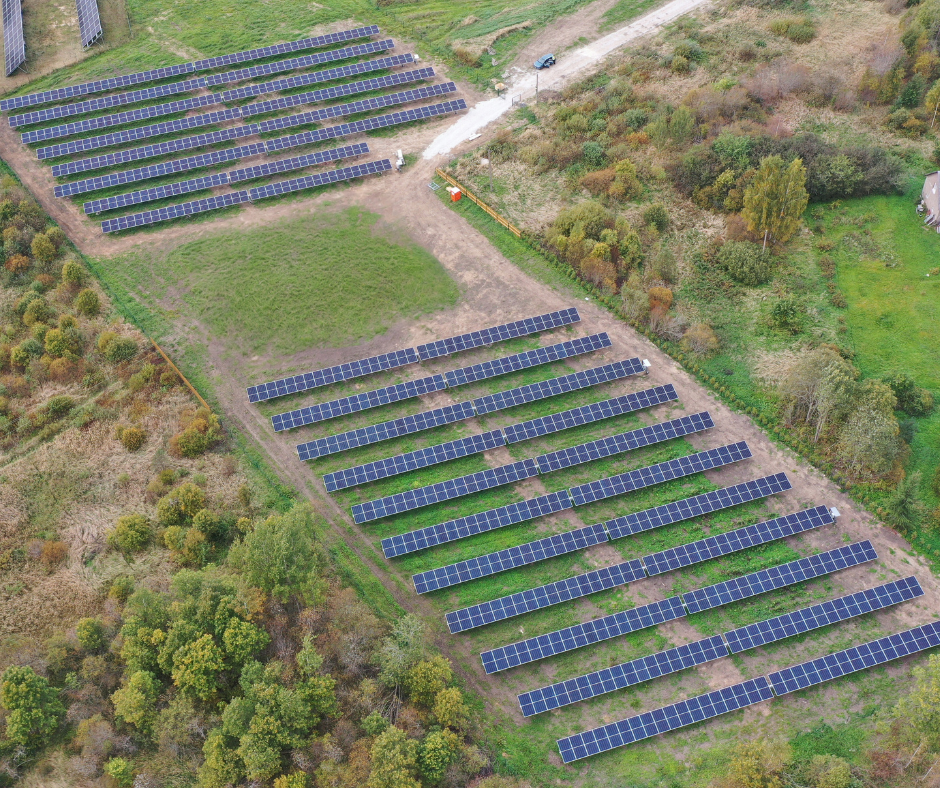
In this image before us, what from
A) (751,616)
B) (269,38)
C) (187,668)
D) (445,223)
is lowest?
(751,616)

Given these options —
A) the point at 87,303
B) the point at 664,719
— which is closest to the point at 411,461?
the point at 664,719

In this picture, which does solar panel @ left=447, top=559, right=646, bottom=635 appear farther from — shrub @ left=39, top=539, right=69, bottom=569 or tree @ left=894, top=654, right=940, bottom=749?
shrub @ left=39, top=539, right=69, bottom=569

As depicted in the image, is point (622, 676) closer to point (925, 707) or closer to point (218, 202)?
point (925, 707)

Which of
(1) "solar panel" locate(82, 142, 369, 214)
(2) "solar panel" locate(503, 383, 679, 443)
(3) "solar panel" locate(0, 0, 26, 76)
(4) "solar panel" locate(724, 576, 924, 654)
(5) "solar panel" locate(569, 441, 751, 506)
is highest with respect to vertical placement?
(3) "solar panel" locate(0, 0, 26, 76)

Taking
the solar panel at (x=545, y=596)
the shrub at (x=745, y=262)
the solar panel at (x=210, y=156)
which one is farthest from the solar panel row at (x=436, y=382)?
the solar panel at (x=210, y=156)

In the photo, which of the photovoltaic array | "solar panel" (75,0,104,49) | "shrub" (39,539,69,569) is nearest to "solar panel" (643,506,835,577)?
"shrub" (39,539,69,569)

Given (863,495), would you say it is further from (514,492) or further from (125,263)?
(125,263)

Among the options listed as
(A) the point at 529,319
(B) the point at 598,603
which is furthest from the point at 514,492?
(A) the point at 529,319
